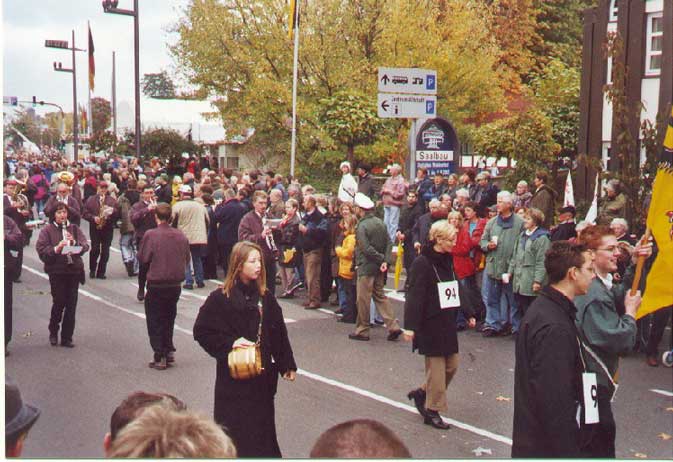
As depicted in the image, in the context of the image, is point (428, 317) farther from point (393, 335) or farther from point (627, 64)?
point (627, 64)

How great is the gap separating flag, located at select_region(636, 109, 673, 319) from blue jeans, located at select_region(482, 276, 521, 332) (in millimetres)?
5205

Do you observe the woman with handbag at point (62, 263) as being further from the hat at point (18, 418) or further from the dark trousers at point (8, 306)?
the hat at point (18, 418)

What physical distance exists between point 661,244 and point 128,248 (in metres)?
9.49

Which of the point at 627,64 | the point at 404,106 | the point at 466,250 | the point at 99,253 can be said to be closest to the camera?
the point at 466,250

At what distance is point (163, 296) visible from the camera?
8414mm

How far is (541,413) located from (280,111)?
38.2ft

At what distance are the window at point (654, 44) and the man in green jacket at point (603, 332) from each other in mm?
14068

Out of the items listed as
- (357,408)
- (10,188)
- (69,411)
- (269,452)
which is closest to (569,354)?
(269,452)

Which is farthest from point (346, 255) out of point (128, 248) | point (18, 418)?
point (18, 418)

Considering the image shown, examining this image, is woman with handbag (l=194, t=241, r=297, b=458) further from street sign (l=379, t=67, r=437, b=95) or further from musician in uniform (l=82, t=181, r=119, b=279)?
musician in uniform (l=82, t=181, r=119, b=279)

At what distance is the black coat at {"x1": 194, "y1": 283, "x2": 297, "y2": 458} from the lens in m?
4.96

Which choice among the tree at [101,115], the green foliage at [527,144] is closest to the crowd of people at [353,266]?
the tree at [101,115]

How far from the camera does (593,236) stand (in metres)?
4.54

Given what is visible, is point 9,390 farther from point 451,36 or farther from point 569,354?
point 451,36
